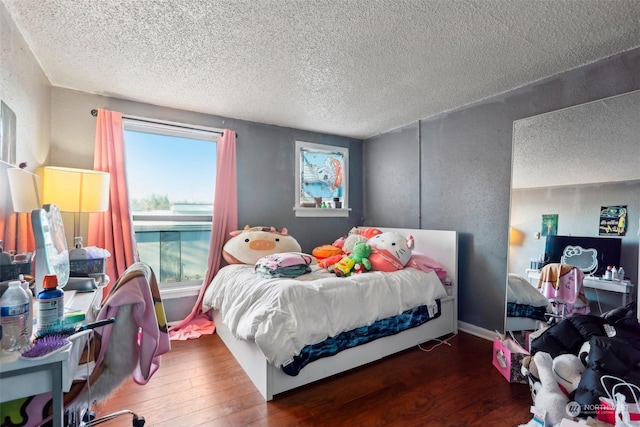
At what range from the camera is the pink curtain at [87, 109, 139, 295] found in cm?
254

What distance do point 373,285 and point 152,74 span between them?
237cm

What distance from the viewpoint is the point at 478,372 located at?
82.7 inches

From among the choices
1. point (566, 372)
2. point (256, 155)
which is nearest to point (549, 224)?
point (566, 372)

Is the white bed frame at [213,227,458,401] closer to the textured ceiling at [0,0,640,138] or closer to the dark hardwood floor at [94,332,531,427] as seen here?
the dark hardwood floor at [94,332,531,427]

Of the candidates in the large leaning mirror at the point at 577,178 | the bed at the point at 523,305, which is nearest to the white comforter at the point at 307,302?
the bed at the point at 523,305

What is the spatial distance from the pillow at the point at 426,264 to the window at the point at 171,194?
86.6 inches

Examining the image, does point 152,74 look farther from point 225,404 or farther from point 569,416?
→ point 569,416

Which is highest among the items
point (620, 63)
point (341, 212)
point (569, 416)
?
point (620, 63)

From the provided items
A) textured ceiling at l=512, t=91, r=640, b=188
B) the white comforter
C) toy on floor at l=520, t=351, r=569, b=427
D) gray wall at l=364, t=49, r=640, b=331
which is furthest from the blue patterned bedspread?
textured ceiling at l=512, t=91, r=640, b=188

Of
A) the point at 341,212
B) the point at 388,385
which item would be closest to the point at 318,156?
the point at 341,212

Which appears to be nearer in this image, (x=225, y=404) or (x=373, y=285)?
(x=225, y=404)

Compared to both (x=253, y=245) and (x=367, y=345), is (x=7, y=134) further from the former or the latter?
(x=367, y=345)

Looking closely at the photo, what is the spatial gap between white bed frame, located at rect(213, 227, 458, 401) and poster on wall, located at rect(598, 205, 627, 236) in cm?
104

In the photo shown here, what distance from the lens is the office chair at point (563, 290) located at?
2107mm
